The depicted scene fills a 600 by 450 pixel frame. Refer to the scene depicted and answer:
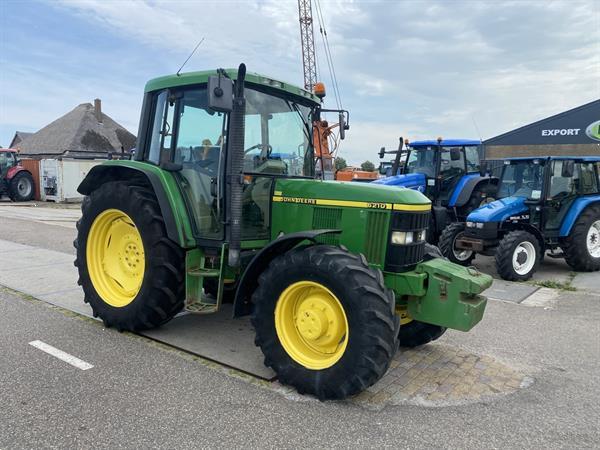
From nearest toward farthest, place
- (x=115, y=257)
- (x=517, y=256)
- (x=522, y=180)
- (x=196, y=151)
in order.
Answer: (x=196, y=151)
(x=115, y=257)
(x=517, y=256)
(x=522, y=180)

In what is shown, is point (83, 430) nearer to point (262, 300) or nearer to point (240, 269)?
point (262, 300)

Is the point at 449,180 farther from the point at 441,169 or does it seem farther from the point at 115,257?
the point at 115,257

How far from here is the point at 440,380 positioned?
368cm

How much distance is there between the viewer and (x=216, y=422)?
2.96 m

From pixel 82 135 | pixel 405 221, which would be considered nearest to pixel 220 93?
pixel 405 221

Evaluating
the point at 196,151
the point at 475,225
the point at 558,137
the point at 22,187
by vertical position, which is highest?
the point at 558,137

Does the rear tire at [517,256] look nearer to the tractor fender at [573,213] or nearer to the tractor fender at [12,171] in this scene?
the tractor fender at [573,213]

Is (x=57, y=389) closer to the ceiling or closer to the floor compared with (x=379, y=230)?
closer to the floor

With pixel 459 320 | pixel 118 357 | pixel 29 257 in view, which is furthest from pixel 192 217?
A: pixel 29 257

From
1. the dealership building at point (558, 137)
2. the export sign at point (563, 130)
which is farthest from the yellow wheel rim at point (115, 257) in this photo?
the export sign at point (563, 130)

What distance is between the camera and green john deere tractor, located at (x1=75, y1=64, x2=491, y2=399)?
3.27 metres

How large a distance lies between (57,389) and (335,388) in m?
2.02

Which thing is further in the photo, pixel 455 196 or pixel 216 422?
pixel 455 196

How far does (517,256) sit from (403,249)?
494 cm
